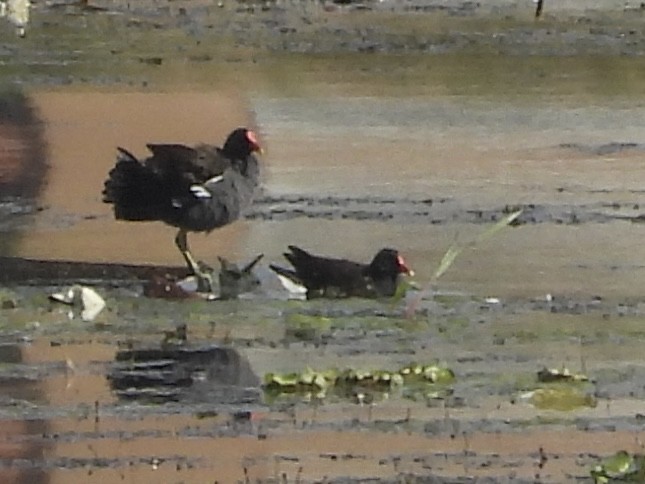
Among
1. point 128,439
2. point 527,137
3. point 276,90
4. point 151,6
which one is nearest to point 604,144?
point 527,137

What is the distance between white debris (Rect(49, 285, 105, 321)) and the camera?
1099 mm

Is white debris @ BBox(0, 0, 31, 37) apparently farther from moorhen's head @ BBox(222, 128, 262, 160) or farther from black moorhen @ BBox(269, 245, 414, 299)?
black moorhen @ BBox(269, 245, 414, 299)

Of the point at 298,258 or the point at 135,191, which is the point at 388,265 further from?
the point at 135,191

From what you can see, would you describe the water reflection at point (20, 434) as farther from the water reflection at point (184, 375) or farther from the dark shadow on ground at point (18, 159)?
the dark shadow on ground at point (18, 159)

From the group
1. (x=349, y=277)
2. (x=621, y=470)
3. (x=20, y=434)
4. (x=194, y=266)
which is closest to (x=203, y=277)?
(x=194, y=266)

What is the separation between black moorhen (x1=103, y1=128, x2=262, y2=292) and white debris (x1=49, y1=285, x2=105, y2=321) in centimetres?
7

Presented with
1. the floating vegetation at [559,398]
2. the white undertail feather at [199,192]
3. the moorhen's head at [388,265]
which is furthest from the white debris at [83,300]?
the floating vegetation at [559,398]

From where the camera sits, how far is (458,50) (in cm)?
125

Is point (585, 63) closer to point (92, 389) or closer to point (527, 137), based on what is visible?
point (527, 137)

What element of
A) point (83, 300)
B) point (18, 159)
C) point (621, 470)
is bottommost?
point (621, 470)

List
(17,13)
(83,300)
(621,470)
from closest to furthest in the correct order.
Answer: (621,470)
(83,300)
(17,13)

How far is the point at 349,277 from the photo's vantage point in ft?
3.65

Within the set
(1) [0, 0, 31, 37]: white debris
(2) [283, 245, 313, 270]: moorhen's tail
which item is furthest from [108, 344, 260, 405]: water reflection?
(1) [0, 0, 31, 37]: white debris

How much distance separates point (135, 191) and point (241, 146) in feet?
0.30
